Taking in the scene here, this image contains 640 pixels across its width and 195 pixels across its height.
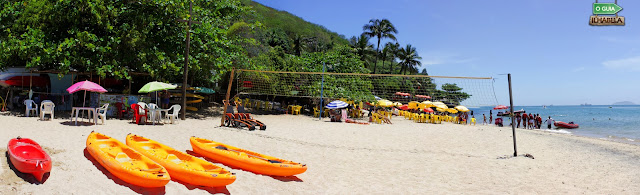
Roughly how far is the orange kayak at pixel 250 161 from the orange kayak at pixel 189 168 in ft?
2.36

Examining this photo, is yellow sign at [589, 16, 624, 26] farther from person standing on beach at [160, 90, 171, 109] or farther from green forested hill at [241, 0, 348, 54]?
green forested hill at [241, 0, 348, 54]

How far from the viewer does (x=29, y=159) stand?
4477mm

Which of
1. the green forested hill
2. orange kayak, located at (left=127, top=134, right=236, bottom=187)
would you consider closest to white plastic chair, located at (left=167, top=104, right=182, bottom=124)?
orange kayak, located at (left=127, top=134, right=236, bottom=187)

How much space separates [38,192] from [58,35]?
36.4ft

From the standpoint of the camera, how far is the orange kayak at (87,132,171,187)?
175 inches

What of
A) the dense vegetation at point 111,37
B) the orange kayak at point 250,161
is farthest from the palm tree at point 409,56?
the orange kayak at point 250,161

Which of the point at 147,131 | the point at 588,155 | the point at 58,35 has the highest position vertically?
the point at 58,35

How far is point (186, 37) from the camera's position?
1341 cm

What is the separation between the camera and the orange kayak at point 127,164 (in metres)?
4.46

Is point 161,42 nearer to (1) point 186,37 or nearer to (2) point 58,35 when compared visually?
(1) point 186,37

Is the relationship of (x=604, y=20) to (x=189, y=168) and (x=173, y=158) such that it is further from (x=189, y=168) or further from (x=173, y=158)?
(x=173, y=158)

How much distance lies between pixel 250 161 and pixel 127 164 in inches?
69.1

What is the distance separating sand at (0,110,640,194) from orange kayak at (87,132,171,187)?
0.16 m

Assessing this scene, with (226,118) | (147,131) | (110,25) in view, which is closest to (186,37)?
(110,25)
